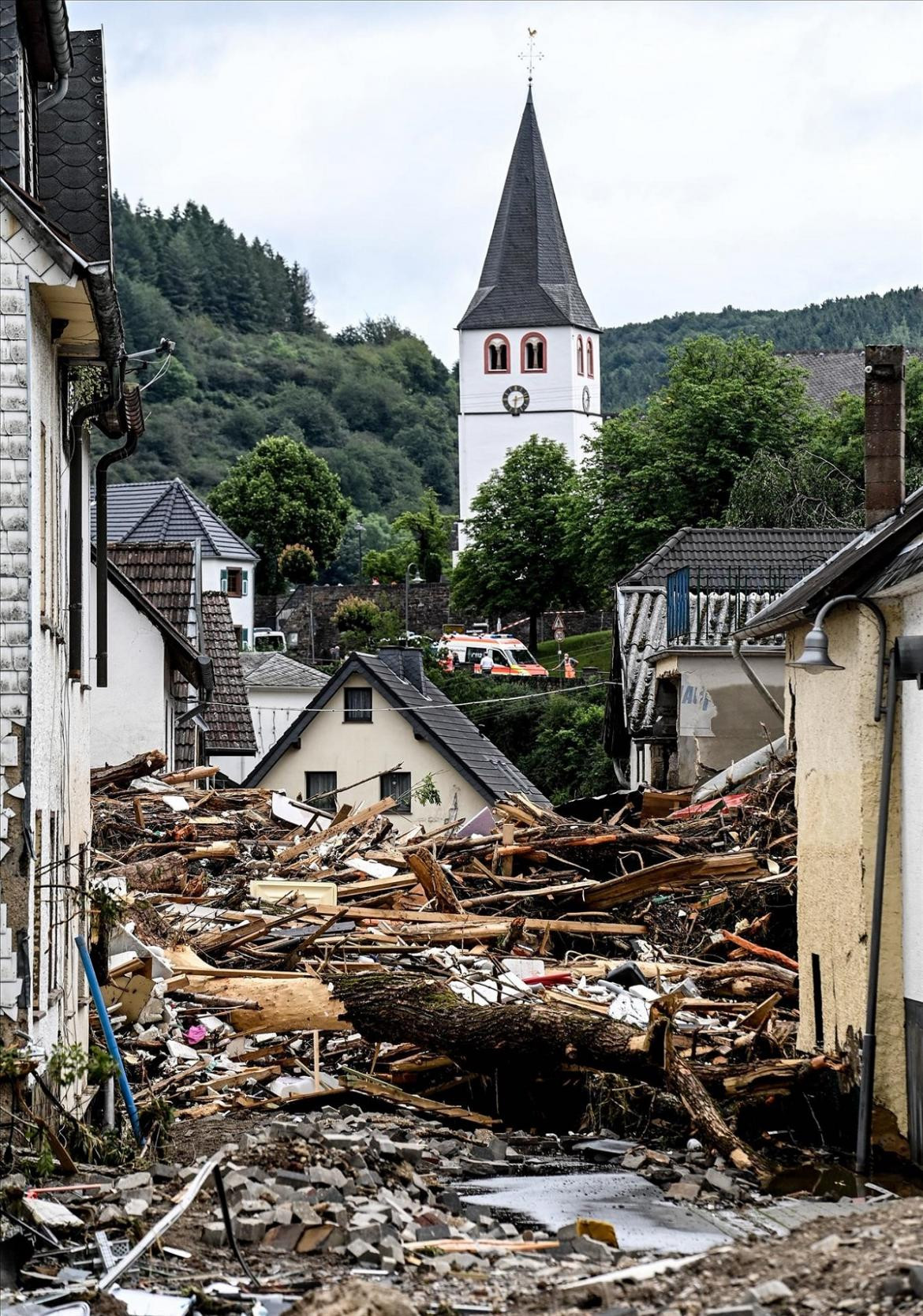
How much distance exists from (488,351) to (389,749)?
7569 centimetres

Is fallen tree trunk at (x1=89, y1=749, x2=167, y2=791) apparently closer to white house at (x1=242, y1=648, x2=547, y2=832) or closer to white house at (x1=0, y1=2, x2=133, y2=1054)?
white house at (x1=0, y1=2, x2=133, y2=1054)

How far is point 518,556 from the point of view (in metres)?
87.3

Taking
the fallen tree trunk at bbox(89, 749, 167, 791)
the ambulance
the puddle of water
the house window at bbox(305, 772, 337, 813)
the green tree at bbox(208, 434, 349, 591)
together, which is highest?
the green tree at bbox(208, 434, 349, 591)

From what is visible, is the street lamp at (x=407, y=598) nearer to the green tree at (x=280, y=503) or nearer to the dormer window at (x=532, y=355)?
the green tree at (x=280, y=503)

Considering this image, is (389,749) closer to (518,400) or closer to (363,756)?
(363,756)

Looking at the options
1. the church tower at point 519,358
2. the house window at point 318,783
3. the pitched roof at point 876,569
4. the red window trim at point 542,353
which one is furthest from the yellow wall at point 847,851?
the red window trim at point 542,353

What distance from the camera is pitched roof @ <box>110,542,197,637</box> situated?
3162 centimetres

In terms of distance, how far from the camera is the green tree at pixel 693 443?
66.6 metres

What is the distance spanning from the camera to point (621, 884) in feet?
67.3

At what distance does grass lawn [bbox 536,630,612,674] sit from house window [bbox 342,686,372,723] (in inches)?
1328

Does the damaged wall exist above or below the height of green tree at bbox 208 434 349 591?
below

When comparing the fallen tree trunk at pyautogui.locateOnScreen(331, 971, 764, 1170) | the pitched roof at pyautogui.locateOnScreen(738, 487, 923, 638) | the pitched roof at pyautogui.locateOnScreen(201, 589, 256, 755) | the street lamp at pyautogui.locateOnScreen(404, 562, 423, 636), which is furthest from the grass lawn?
the fallen tree trunk at pyautogui.locateOnScreen(331, 971, 764, 1170)

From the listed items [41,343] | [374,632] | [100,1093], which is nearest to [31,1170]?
[100,1093]

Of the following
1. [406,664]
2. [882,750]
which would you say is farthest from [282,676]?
[882,750]
